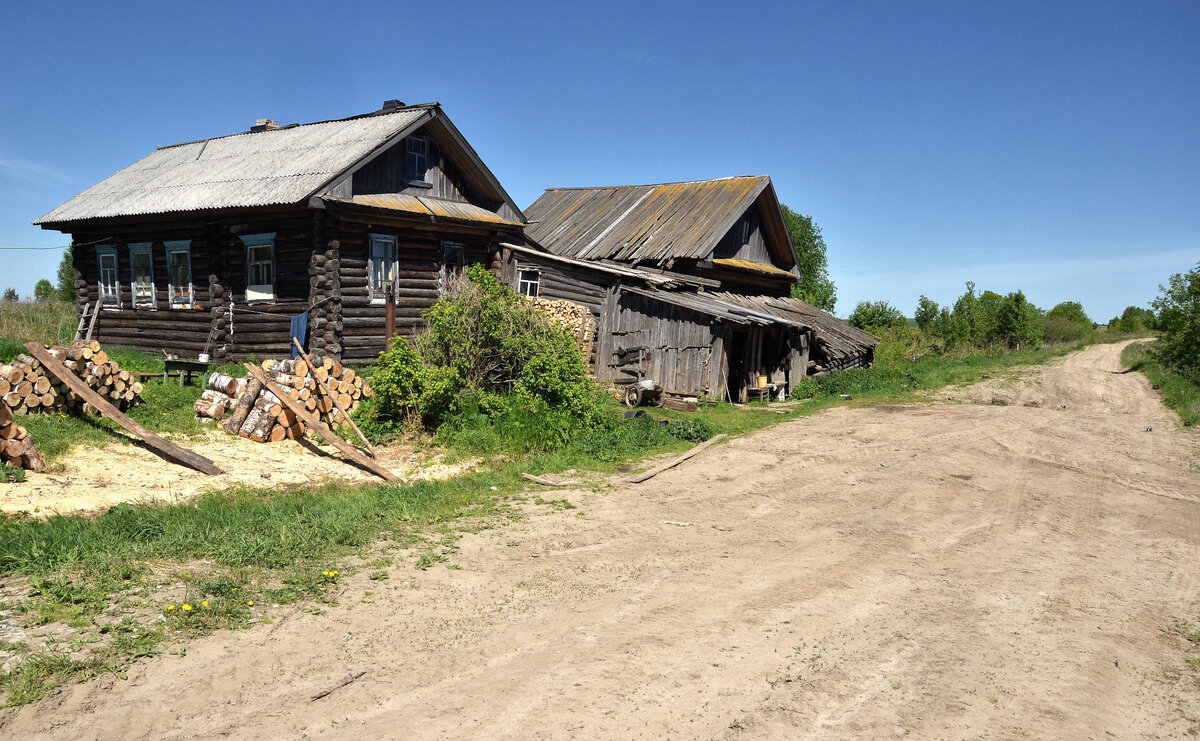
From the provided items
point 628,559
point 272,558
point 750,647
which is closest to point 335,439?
point 272,558

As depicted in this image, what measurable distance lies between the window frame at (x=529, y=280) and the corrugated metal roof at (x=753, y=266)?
5418 millimetres

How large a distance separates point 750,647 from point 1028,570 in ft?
11.7

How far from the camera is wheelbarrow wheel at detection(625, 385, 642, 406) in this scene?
58.9 ft

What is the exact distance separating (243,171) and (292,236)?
2.69 metres

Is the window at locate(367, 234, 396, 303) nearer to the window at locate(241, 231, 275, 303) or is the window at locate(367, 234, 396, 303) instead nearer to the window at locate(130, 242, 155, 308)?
the window at locate(241, 231, 275, 303)

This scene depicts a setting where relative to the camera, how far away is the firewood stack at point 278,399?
39.4ft

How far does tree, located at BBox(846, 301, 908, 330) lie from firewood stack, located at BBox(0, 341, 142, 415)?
110 ft

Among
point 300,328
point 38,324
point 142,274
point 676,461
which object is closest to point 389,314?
point 300,328

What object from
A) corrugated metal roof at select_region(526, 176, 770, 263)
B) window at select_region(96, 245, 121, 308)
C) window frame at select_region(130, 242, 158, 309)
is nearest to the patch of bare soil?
window frame at select_region(130, 242, 158, 309)

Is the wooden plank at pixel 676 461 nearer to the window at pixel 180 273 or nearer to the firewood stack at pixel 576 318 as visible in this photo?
the firewood stack at pixel 576 318

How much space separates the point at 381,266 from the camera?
58.0 feet

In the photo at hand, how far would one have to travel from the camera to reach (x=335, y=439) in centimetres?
1112

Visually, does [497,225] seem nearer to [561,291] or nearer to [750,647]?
[561,291]

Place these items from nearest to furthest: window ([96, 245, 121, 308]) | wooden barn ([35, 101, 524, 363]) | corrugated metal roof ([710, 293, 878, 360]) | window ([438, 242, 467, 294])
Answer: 1. wooden barn ([35, 101, 524, 363])
2. window ([438, 242, 467, 294])
3. window ([96, 245, 121, 308])
4. corrugated metal roof ([710, 293, 878, 360])
